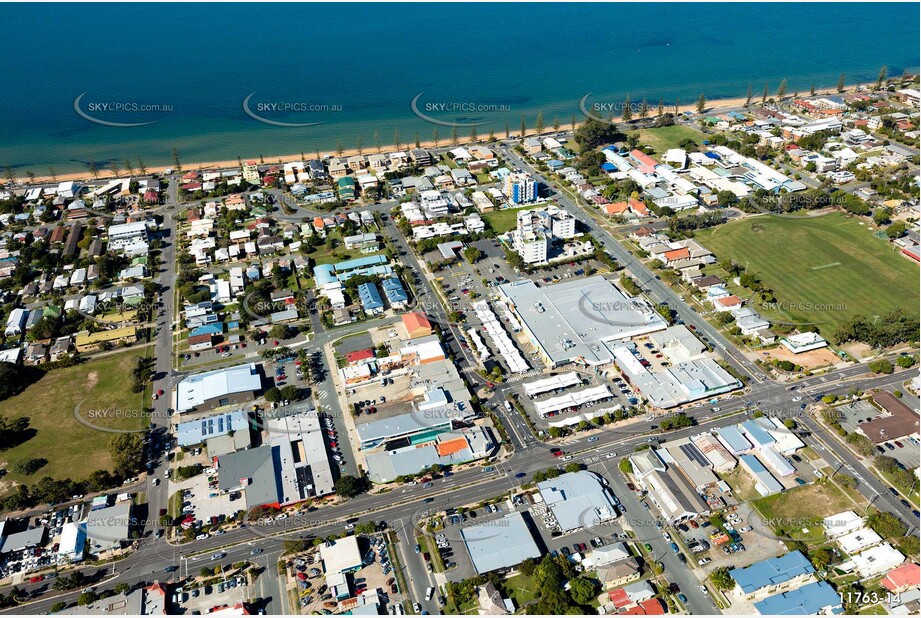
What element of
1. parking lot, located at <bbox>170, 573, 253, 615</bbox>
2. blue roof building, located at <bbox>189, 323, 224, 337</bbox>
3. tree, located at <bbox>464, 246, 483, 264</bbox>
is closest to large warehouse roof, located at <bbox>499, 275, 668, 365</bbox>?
tree, located at <bbox>464, 246, 483, 264</bbox>

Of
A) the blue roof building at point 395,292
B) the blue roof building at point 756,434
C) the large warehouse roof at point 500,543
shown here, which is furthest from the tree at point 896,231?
the large warehouse roof at point 500,543

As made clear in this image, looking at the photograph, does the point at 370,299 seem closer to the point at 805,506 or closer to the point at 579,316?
the point at 579,316

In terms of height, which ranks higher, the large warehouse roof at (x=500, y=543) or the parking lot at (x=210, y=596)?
the parking lot at (x=210, y=596)

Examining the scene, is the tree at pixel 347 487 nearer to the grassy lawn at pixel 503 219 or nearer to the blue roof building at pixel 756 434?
the blue roof building at pixel 756 434

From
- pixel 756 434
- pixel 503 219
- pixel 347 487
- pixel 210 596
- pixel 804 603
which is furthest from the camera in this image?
pixel 503 219

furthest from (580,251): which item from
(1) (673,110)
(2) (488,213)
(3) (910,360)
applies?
(1) (673,110)

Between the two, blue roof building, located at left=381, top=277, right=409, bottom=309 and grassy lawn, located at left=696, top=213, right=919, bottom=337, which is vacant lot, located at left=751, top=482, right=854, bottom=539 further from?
blue roof building, located at left=381, top=277, right=409, bottom=309

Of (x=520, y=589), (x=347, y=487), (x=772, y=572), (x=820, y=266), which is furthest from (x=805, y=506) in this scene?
(x=820, y=266)
